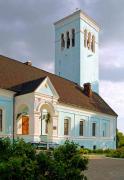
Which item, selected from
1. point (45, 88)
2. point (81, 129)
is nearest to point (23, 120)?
point (45, 88)

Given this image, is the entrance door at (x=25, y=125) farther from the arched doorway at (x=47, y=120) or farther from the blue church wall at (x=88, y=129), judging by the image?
the blue church wall at (x=88, y=129)

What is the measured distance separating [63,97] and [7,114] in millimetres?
8385

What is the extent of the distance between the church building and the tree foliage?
65.7 feet

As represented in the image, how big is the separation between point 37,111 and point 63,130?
715 centimetres

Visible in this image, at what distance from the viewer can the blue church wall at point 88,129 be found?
114ft

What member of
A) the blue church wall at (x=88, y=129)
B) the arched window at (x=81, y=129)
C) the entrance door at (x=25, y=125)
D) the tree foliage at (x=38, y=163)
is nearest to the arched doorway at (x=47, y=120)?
the entrance door at (x=25, y=125)

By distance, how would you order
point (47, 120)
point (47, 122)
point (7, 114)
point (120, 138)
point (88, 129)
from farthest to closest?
1. point (120, 138)
2. point (88, 129)
3. point (47, 122)
4. point (47, 120)
5. point (7, 114)

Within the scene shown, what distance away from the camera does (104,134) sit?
43625 millimetres

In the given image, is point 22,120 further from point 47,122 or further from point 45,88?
point 45,88

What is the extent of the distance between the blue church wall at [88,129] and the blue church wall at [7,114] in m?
6.06

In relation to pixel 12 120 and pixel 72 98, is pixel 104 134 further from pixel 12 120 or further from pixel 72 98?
pixel 12 120

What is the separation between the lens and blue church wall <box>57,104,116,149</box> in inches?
1366

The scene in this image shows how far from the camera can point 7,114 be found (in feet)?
93.8

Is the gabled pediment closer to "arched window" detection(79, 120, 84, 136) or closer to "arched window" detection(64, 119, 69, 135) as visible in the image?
"arched window" detection(64, 119, 69, 135)
